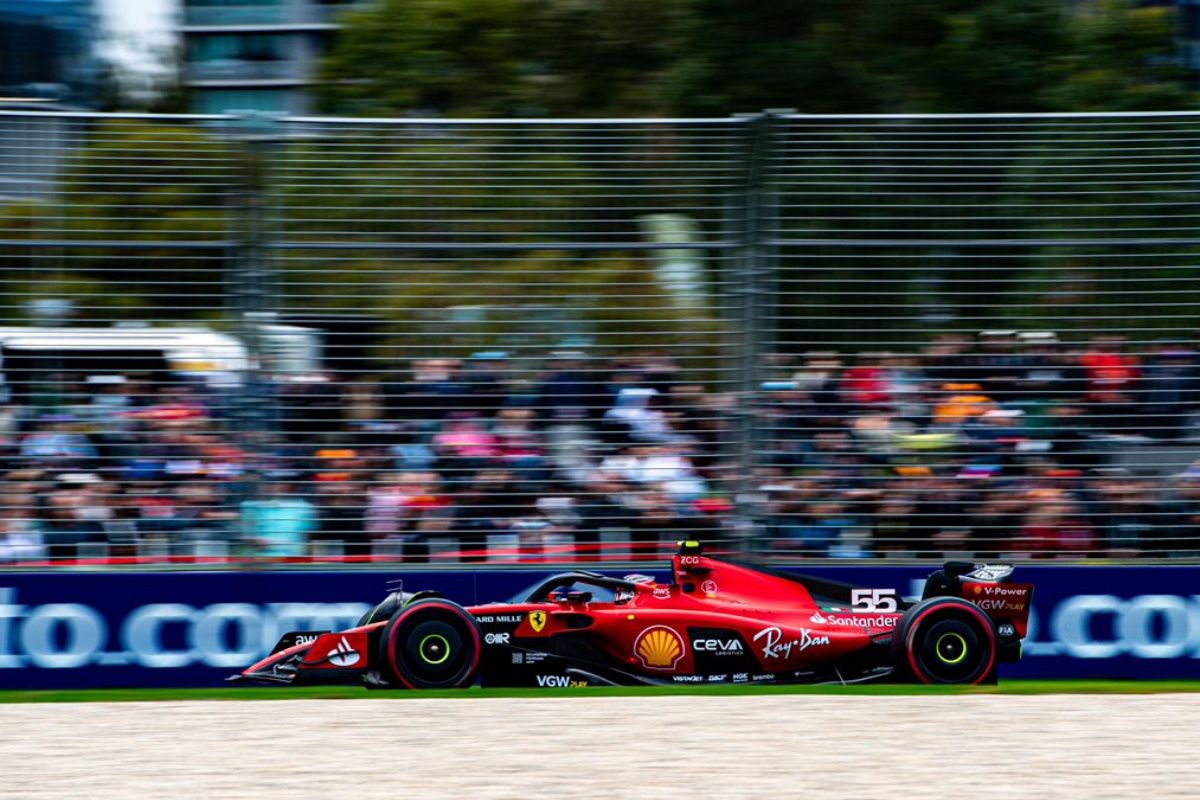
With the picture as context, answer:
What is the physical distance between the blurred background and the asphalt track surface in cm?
155

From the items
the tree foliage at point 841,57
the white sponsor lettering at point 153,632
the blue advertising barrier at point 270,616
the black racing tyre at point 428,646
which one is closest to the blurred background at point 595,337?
the blue advertising barrier at point 270,616

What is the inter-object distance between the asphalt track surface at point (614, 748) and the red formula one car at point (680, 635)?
26.6 inches

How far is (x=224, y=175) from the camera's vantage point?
835 cm

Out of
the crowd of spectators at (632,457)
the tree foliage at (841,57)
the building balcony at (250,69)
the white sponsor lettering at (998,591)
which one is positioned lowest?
the white sponsor lettering at (998,591)

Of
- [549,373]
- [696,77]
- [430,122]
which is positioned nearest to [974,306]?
[549,373]

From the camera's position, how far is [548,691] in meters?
7.49

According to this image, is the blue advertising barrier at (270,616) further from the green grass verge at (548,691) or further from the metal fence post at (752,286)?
the metal fence post at (752,286)

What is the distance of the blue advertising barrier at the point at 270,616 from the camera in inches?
316

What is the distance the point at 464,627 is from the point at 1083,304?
3.89m

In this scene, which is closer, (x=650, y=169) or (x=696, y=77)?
(x=650, y=169)

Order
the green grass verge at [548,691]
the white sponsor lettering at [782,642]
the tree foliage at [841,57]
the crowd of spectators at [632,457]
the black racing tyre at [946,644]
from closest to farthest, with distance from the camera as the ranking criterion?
the green grass verge at [548,691]
the black racing tyre at [946,644]
the white sponsor lettering at [782,642]
the crowd of spectators at [632,457]
the tree foliage at [841,57]

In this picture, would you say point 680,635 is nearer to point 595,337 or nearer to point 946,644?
point 946,644

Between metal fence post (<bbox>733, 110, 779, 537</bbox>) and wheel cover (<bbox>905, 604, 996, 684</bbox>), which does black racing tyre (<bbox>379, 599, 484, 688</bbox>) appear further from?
wheel cover (<bbox>905, 604, 996, 684</bbox>)

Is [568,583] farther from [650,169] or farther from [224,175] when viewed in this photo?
[224,175]
